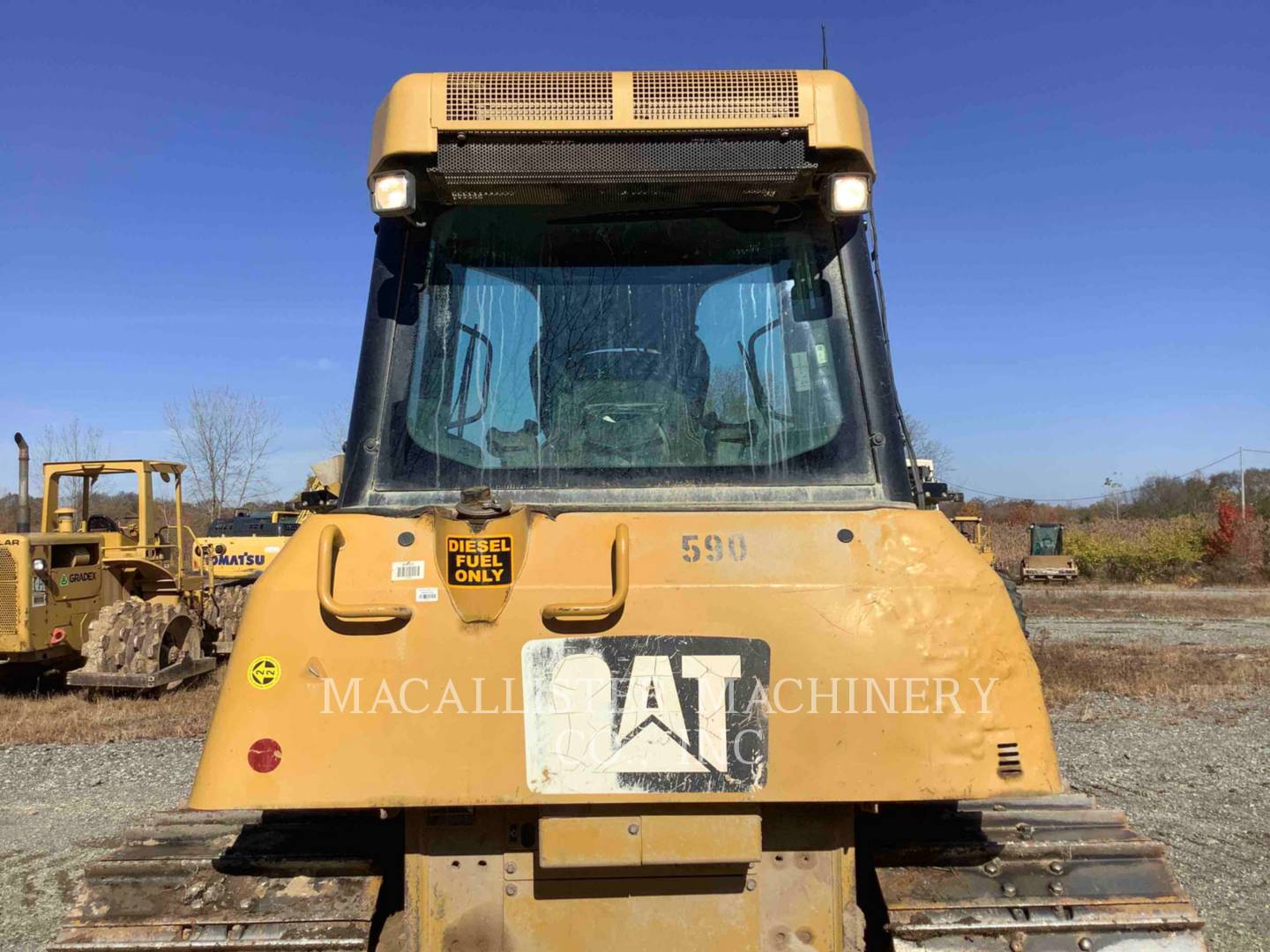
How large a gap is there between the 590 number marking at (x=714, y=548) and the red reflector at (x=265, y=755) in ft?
3.28

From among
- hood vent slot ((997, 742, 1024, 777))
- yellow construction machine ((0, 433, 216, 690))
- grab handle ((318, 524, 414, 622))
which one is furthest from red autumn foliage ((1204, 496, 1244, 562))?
grab handle ((318, 524, 414, 622))

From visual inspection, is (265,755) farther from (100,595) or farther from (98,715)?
(100,595)

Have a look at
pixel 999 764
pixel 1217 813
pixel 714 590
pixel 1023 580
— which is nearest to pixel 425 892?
pixel 714 590

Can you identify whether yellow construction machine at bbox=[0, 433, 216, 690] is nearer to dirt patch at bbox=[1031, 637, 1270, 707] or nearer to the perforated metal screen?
the perforated metal screen

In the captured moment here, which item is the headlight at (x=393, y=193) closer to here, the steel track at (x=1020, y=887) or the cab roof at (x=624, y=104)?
the cab roof at (x=624, y=104)

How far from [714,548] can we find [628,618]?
10.1 inches

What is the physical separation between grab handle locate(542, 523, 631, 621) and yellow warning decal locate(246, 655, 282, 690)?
2.00 ft

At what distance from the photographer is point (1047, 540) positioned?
34781 mm

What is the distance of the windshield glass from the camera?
8.59 ft

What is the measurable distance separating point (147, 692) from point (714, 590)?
1100 centimetres

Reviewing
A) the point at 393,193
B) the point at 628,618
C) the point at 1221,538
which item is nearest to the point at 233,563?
the point at 393,193

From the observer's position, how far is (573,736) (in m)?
2.21

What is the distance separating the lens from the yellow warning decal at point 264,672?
2.21m

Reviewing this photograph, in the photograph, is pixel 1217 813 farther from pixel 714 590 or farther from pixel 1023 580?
pixel 1023 580
